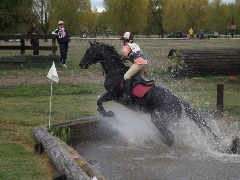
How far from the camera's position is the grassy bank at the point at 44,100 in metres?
7.99

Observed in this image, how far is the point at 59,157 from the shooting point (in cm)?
733

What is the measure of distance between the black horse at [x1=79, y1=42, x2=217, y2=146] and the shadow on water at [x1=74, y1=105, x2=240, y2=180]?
0.23m

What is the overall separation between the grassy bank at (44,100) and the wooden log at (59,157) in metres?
0.19

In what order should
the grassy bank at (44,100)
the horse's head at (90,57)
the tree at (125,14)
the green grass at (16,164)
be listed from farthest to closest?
1. the tree at (125,14)
2. the horse's head at (90,57)
3. the grassy bank at (44,100)
4. the green grass at (16,164)

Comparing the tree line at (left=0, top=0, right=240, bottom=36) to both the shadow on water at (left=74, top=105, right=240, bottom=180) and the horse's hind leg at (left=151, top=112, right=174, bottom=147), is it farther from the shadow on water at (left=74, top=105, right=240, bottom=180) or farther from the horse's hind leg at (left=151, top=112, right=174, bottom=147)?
the horse's hind leg at (left=151, top=112, right=174, bottom=147)

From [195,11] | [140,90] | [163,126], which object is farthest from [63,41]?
[195,11]

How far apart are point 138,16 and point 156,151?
247 ft

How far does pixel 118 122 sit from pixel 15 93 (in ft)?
20.2

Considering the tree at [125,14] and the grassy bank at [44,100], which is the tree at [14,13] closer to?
the grassy bank at [44,100]

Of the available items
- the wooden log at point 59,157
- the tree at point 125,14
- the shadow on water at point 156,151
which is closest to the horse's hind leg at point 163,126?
the shadow on water at point 156,151

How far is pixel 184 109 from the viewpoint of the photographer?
10.0m

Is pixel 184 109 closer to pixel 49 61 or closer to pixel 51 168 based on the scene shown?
pixel 51 168

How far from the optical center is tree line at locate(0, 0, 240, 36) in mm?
77125

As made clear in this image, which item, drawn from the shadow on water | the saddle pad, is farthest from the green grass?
the saddle pad
